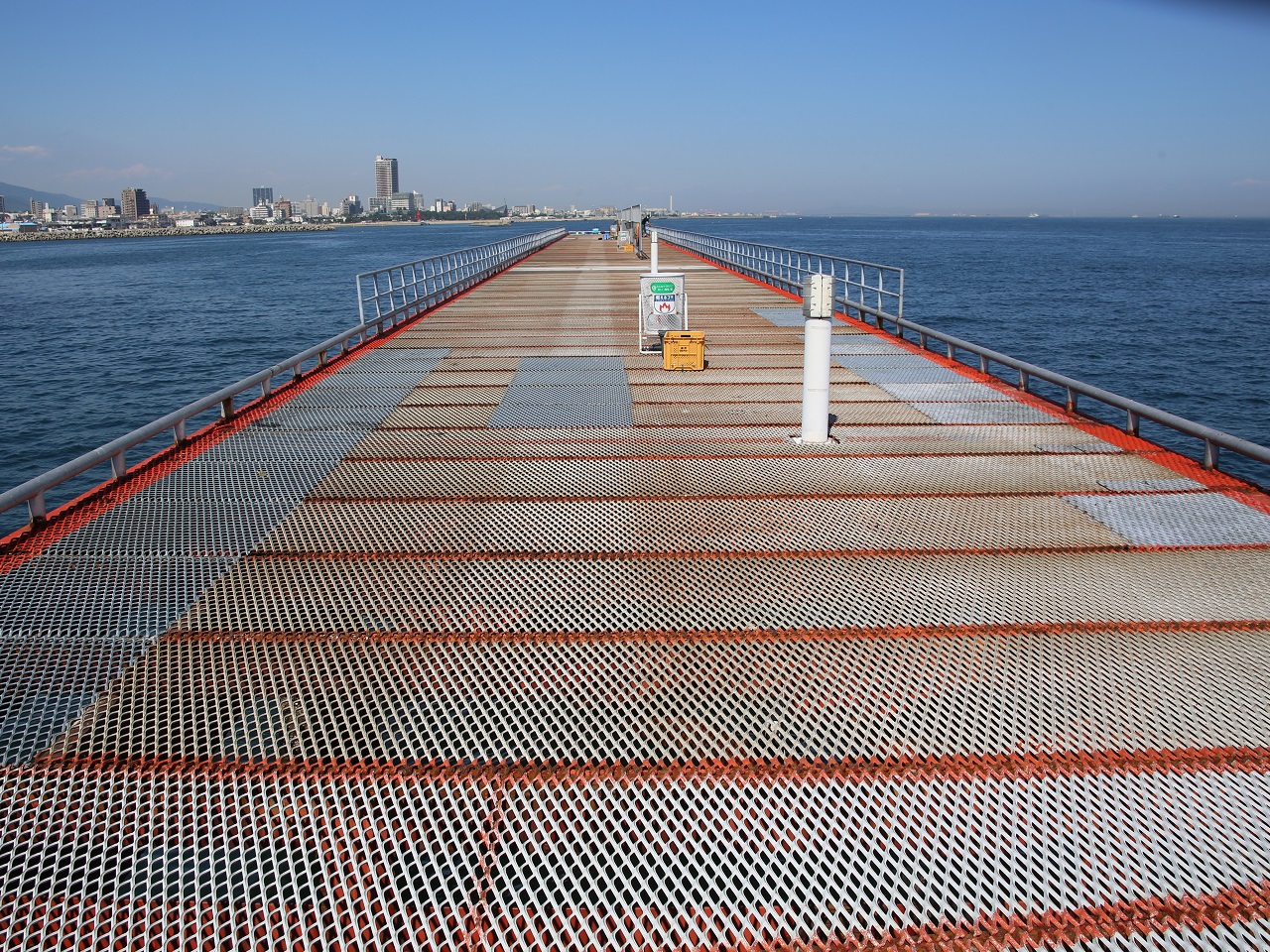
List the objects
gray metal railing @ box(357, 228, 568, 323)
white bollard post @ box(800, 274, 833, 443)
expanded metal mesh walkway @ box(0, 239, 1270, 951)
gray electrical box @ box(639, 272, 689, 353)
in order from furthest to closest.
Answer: gray metal railing @ box(357, 228, 568, 323) < gray electrical box @ box(639, 272, 689, 353) < white bollard post @ box(800, 274, 833, 443) < expanded metal mesh walkway @ box(0, 239, 1270, 951)

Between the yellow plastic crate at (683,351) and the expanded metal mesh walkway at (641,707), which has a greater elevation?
the yellow plastic crate at (683,351)

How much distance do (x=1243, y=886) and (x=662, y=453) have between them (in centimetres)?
557

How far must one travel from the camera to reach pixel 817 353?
25.0 feet

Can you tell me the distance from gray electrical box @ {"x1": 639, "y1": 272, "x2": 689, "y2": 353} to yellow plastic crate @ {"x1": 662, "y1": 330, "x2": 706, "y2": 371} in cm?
61

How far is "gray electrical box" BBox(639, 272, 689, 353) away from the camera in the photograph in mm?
12055

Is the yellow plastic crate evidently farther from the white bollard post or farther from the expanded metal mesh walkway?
the expanded metal mesh walkway

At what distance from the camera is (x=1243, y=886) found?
2.68 meters

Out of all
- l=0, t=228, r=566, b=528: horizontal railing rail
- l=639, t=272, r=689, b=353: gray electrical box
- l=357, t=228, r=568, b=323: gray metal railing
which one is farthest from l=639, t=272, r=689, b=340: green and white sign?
l=0, t=228, r=566, b=528: horizontal railing rail

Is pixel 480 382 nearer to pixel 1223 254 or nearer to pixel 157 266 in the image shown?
pixel 157 266

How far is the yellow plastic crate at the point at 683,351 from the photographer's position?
11438 mm

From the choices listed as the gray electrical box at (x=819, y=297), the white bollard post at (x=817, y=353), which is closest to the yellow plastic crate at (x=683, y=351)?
the white bollard post at (x=817, y=353)

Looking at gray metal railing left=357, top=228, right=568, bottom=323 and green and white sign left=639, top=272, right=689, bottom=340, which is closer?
green and white sign left=639, top=272, right=689, bottom=340

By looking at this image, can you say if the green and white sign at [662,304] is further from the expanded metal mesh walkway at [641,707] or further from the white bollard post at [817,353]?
the expanded metal mesh walkway at [641,707]

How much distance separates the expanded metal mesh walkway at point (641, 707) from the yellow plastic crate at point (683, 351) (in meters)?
4.26
